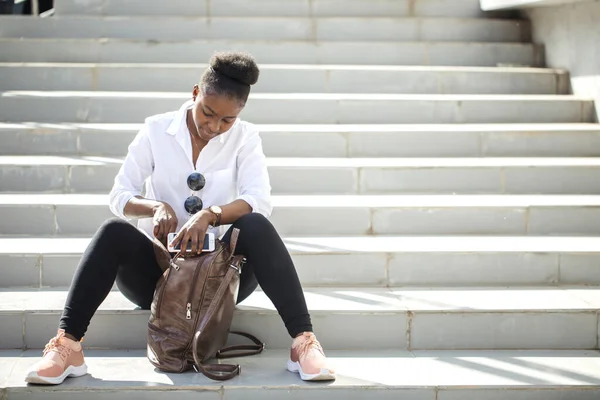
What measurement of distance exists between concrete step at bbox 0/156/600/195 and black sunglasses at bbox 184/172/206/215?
1.61 m

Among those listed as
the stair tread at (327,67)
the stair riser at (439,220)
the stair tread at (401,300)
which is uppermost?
the stair tread at (327,67)

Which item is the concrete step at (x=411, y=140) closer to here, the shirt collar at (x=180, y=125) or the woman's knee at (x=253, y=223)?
the shirt collar at (x=180, y=125)

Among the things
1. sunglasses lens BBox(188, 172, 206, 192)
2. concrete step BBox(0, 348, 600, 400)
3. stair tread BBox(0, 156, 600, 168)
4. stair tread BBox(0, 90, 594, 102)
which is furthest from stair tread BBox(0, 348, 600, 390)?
stair tread BBox(0, 90, 594, 102)

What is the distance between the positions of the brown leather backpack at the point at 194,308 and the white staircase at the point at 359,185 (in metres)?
0.09

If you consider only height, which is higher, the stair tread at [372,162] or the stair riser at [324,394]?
the stair tread at [372,162]

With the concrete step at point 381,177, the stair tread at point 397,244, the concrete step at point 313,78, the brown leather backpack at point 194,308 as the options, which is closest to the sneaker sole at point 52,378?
the brown leather backpack at point 194,308

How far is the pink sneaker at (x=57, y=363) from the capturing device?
11.0ft

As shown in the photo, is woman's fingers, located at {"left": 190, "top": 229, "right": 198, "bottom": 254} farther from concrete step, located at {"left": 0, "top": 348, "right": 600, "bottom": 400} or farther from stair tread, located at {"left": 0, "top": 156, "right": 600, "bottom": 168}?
stair tread, located at {"left": 0, "top": 156, "right": 600, "bottom": 168}

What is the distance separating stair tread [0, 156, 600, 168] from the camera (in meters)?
5.28

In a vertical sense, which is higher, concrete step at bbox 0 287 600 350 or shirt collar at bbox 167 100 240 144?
shirt collar at bbox 167 100 240 144

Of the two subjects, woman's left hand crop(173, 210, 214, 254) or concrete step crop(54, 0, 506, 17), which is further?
concrete step crop(54, 0, 506, 17)

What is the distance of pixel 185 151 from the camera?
3797 millimetres

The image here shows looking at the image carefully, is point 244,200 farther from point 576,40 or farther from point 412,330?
point 576,40

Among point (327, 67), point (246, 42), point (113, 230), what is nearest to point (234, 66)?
point (113, 230)
